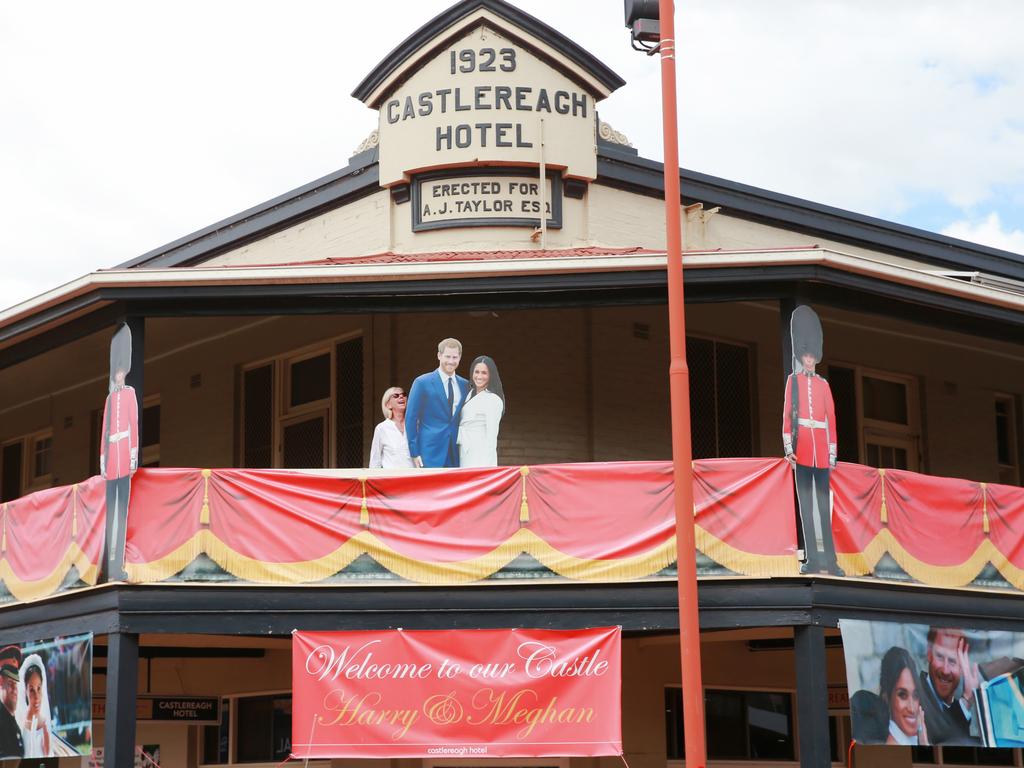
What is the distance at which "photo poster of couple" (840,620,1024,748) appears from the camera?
13.6 metres

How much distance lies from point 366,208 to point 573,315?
2.95 m

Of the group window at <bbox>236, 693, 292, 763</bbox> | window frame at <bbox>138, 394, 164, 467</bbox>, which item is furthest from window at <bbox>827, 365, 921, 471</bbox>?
window frame at <bbox>138, 394, 164, 467</bbox>

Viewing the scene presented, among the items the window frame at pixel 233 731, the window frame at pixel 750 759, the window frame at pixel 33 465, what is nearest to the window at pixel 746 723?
the window frame at pixel 750 759

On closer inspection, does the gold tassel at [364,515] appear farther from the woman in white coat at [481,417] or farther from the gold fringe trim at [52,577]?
the gold fringe trim at [52,577]

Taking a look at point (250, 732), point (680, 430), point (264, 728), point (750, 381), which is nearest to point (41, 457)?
point (250, 732)

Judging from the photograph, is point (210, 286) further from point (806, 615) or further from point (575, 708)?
point (806, 615)

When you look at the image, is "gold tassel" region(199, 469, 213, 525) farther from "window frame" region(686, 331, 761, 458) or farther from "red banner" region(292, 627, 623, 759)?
"window frame" region(686, 331, 761, 458)

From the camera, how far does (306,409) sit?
58.0 ft

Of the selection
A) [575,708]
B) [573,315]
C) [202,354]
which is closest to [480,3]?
[573,315]

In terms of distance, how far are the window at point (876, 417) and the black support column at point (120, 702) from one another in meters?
8.83

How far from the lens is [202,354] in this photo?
61.7ft

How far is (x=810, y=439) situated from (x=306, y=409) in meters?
6.17

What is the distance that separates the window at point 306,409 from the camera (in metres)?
17.0

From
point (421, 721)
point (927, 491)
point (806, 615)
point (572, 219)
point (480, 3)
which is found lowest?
point (421, 721)
